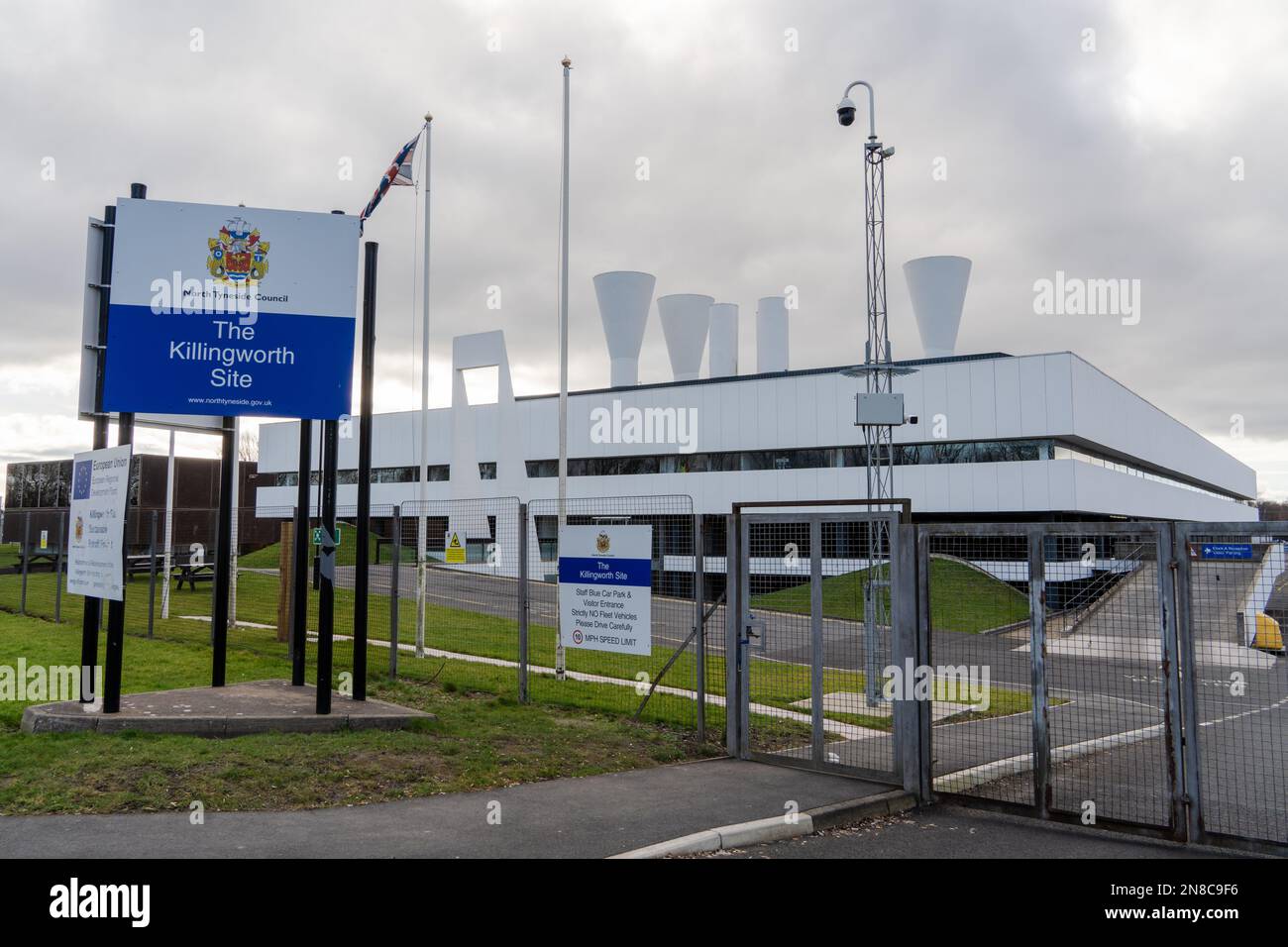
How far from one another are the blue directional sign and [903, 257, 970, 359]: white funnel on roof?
50695mm

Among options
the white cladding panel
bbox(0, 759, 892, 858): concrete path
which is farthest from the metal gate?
the white cladding panel

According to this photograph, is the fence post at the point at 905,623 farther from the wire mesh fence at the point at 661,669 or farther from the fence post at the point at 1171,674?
the wire mesh fence at the point at 661,669

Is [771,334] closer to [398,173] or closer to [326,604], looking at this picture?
[398,173]

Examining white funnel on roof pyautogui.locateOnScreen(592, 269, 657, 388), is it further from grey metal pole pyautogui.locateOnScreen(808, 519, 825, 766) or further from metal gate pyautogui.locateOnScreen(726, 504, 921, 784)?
grey metal pole pyautogui.locateOnScreen(808, 519, 825, 766)

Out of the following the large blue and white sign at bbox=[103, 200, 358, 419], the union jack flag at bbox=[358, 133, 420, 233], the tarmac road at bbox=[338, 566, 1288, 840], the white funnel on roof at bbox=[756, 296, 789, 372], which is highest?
the white funnel on roof at bbox=[756, 296, 789, 372]

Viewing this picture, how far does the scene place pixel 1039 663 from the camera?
7.36 metres

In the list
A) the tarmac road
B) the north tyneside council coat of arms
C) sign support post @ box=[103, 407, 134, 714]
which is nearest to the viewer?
the tarmac road

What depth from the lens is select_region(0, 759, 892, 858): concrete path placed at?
18.9 ft

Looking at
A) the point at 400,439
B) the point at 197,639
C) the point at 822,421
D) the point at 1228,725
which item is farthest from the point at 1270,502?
the point at 197,639

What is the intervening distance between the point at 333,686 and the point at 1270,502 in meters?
126

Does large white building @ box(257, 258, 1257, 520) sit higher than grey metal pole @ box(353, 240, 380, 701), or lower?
higher

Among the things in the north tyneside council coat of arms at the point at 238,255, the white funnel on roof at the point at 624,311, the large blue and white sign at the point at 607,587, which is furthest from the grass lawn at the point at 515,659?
the white funnel on roof at the point at 624,311

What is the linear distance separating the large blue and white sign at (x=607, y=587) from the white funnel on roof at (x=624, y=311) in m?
50.8

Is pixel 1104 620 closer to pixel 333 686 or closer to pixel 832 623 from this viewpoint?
pixel 832 623
